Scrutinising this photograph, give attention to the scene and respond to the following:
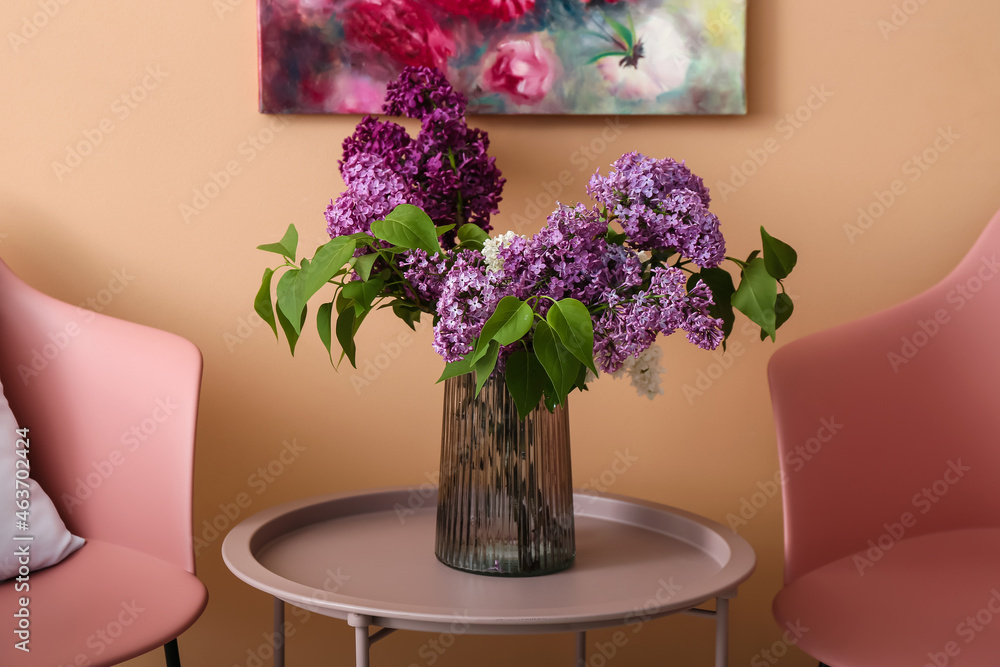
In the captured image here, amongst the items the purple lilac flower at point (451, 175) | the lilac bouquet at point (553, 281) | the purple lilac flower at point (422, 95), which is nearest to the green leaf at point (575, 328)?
the lilac bouquet at point (553, 281)

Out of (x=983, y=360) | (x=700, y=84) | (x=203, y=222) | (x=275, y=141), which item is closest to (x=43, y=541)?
(x=203, y=222)

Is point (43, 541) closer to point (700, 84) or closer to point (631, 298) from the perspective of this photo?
point (631, 298)

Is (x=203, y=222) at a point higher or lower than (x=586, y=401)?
higher

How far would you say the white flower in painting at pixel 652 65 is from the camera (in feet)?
4.99

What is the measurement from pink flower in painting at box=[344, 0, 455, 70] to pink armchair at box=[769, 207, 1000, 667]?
791 millimetres

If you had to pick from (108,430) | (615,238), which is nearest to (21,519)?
(108,430)

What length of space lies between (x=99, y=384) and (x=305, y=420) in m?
0.37

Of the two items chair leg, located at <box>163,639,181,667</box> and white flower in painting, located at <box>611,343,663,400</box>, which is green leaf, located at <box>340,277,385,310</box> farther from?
chair leg, located at <box>163,639,181,667</box>

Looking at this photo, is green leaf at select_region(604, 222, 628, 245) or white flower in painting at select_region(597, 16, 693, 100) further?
white flower in painting at select_region(597, 16, 693, 100)

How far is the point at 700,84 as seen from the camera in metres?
1.53

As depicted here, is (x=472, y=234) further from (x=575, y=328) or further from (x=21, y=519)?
(x=21, y=519)

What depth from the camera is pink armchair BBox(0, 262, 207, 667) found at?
4.17 feet

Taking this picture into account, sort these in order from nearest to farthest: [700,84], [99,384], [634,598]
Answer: [634,598]
[99,384]
[700,84]

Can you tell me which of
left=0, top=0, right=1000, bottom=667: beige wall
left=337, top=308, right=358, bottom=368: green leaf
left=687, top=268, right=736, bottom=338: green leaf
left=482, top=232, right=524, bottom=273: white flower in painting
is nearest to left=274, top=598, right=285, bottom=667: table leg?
left=0, top=0, right=1000, bottom=667: beige wall
